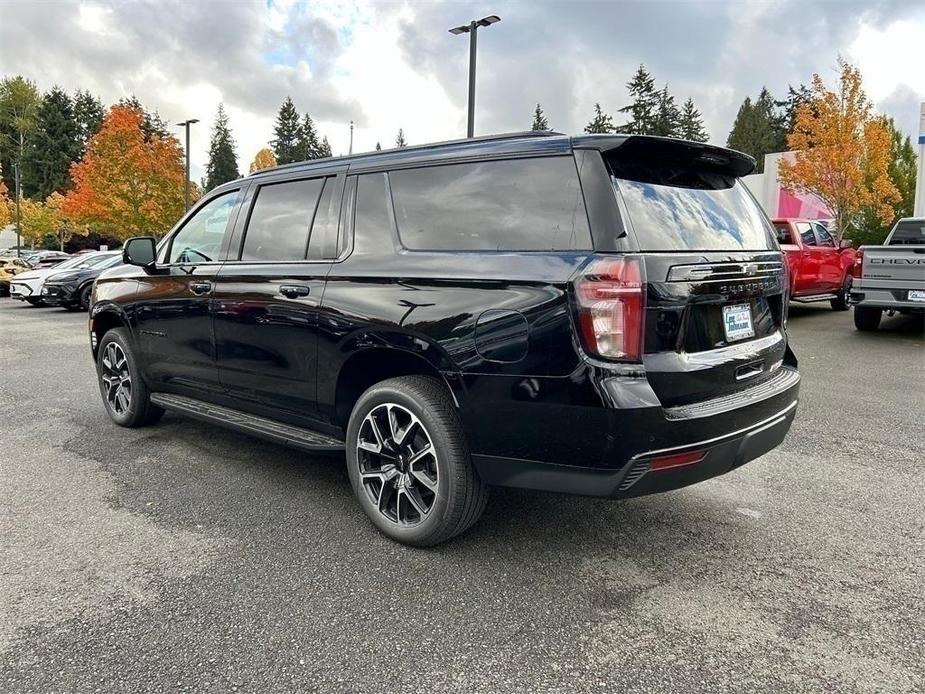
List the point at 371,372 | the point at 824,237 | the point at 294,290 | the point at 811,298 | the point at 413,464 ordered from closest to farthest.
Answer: the point at 413,464, the point at 371,372, the point at 294,290, the point at 811,298, the point at 824,237

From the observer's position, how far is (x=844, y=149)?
66.7ft

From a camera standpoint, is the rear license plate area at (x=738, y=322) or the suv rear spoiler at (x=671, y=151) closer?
the suv rear spoiler at (x=671, y=151)

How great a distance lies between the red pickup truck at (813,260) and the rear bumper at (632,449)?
32.6 ft

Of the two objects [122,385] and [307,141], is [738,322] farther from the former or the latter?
[307,141]

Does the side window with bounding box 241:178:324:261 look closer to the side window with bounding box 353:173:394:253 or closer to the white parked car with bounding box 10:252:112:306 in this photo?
the side window with bounding box 353:173:394:253

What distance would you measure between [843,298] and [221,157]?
9288 cm

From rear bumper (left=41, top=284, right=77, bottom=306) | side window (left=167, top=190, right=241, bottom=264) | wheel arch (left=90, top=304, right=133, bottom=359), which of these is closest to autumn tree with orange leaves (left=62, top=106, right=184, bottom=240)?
rear bumper (left=41, top=284, right=77, bottom=306)

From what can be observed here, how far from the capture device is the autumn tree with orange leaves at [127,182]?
30.7 m

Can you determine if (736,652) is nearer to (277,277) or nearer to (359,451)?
(359,451)

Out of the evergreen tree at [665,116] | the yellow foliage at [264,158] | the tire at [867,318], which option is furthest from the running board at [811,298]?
the yellow foliage at [264,158]

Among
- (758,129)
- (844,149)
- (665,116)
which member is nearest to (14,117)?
(665,116)

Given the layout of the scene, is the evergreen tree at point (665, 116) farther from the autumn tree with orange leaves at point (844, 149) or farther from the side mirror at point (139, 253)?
the side mirror at point (139, 253)

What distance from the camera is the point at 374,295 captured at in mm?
3244

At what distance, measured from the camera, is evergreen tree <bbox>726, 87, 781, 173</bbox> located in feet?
241
